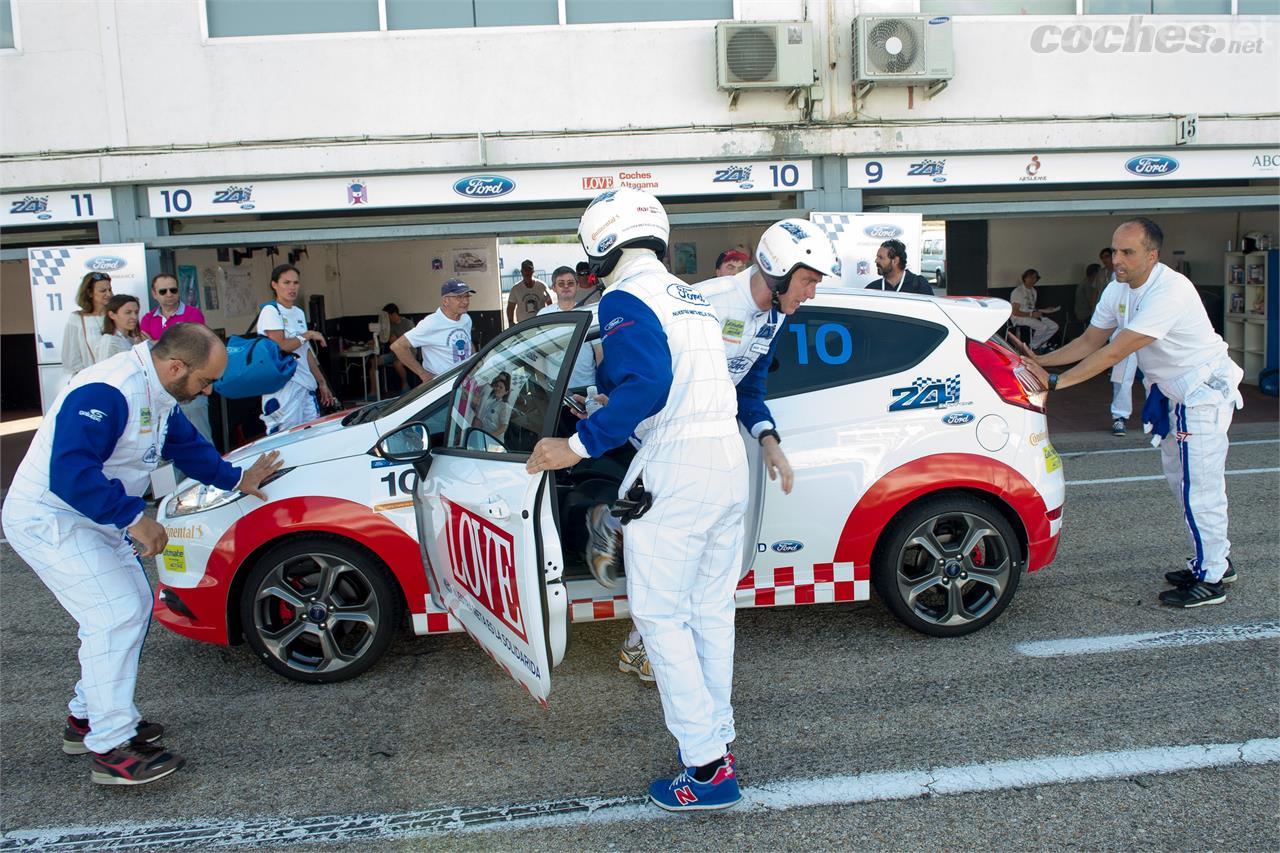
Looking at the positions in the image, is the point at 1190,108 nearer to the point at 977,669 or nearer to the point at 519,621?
the point at 977,669

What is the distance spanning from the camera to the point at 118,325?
809cm

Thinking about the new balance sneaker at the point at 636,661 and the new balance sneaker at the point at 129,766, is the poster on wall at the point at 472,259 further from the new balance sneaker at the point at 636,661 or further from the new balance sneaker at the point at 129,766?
the new balance sneaker at the point at 129,766

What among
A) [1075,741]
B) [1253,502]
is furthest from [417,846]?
[1253,502]

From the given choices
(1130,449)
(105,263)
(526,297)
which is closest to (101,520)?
(105,263)

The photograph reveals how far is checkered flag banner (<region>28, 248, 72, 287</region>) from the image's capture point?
9625 millimetres

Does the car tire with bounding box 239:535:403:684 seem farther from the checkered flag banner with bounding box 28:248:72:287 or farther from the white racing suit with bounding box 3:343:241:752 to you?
the checkered flag banner with bounding box 28:248:72:287

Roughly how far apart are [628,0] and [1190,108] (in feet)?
20.1

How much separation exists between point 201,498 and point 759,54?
7.73 meters

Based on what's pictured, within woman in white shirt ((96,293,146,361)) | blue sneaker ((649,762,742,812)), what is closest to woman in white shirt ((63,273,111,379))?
woman in white shirt ((96,293,146,361))

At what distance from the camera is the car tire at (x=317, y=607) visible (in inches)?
168

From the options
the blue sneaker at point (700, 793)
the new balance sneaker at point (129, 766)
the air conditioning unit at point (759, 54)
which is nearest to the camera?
the blue sneaker at point (700, 793)

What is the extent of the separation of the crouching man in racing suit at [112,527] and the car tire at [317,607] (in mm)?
558

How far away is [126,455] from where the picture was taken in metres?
3.74

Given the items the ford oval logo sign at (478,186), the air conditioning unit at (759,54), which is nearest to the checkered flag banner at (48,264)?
the ford oval logo sign at (478,186)
